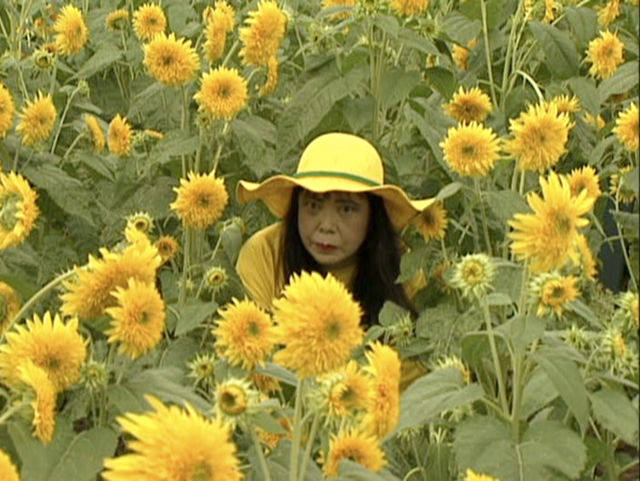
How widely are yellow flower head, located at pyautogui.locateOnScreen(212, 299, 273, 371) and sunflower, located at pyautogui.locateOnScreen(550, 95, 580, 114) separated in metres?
1.47

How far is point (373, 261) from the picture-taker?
9.53 ft

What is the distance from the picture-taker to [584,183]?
2.31 meters

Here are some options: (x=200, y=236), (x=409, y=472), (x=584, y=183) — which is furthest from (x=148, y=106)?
(x=409, y=472)

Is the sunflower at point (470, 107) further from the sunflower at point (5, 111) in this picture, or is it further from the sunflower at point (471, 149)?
the sunflower at point (5, 111)

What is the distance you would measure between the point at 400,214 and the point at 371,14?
0.41 m

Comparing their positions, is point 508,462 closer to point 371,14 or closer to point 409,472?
point 409,472

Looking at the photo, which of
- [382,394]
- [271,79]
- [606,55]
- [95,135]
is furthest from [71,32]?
[382,394]

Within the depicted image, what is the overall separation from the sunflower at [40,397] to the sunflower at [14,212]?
507 millimetres

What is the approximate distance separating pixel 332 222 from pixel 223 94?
0.37 meters

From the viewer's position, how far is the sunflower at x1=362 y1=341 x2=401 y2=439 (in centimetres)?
146

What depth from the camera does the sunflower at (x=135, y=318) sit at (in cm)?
155

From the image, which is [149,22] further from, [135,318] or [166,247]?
[135,318]

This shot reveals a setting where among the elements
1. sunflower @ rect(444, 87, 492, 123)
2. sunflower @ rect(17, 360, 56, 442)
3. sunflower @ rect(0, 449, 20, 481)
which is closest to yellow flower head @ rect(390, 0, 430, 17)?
sunflower @ rect(444, 87, 492, 123)

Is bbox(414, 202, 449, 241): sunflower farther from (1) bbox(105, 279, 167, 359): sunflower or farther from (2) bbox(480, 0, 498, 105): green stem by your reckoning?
(1) bbox(105, 279, 167, 359): sunflower
